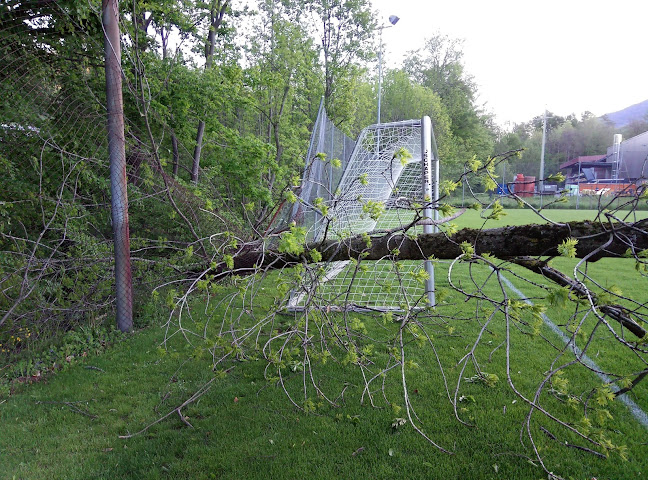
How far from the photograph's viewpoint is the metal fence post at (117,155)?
4504 millimetres

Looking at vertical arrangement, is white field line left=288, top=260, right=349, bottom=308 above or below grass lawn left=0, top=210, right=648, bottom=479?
above

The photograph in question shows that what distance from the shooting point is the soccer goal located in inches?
111

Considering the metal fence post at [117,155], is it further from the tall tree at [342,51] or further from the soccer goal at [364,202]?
the tall tree at [342,51]

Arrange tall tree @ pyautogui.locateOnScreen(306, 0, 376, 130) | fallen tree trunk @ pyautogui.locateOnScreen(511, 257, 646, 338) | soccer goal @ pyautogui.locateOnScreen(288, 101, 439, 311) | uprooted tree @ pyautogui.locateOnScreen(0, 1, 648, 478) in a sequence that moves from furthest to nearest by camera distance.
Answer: tall tree @ pyautogui.locateOnScreen(306, 0, 376, 130), soccer goal @ pyautogui.locateOnScreen(288, 101, 439, 311), uprooted tree @ pyautogui.locateOnScreen(0, 1, 648, 478), fallen tree trunk @ pyautogui.locateOnScreen(511, 257, 646, 338)

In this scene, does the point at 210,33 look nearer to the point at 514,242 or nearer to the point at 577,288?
the point at 514,242

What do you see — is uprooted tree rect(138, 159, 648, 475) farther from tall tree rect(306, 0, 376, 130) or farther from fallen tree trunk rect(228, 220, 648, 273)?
tall tree rect(306, 0, 376, 130)

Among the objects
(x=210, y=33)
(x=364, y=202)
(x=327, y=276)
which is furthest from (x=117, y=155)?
(x=210, y=33)

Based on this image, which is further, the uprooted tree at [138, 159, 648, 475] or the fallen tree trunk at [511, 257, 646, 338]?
the fallen tree trunk at [511, 257, 646, 338]

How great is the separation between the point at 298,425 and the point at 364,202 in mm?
2060

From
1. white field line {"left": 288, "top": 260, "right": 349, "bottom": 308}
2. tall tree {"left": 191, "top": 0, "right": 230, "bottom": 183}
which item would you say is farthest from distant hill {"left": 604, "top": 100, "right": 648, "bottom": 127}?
white field line {"left": 288, "top": 260, "right": 349, "bottom": 308}

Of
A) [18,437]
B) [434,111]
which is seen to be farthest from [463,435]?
[434,111]

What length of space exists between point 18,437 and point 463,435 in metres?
3.13

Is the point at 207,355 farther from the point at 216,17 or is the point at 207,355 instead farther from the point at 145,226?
the point at 216,17

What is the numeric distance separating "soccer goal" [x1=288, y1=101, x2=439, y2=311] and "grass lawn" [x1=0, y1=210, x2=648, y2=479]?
551 mm
